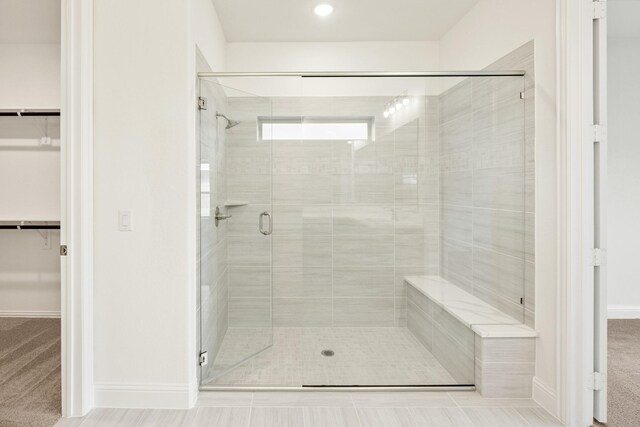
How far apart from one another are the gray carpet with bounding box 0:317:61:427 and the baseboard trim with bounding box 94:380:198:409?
23 cm

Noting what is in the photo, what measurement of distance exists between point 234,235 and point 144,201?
1.96 feet

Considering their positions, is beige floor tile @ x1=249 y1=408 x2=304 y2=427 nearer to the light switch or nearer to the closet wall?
the light switch

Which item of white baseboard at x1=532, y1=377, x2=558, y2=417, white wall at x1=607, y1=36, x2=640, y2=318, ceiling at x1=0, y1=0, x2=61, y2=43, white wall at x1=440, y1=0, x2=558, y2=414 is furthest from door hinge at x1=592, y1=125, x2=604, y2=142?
ceiling at x1=0, y1=0, x2=61, y2=43

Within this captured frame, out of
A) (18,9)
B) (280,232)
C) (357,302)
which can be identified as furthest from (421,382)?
(18,9)

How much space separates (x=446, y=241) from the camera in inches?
99.1

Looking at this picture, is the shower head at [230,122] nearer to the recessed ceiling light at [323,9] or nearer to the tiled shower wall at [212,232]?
the tiled shower wall at [212,232]

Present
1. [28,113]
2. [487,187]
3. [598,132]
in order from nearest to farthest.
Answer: [598,132] → [487,187] → [28,113]

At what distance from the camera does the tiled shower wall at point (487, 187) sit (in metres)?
2.39

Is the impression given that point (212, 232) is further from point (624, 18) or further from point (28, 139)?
point (624, 18)

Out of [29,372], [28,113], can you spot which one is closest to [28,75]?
[28,113]

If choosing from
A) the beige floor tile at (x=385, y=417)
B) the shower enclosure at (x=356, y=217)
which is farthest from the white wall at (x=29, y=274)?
the beige floor tile at (x=385, y=417)

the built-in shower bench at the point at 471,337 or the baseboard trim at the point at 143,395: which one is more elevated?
the built-in shower bench at the point at 471,337

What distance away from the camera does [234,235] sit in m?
2.55

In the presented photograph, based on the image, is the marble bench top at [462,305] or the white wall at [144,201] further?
the marble bench top at [462,305]
